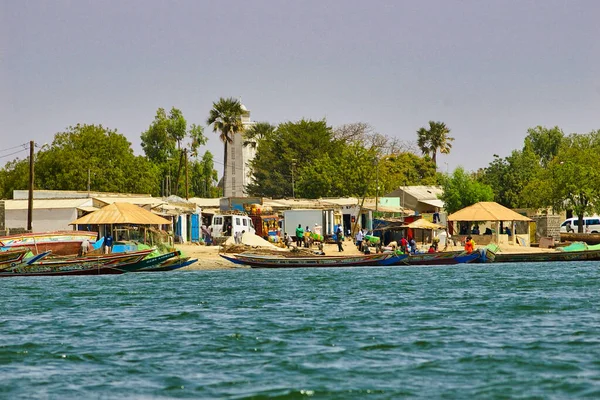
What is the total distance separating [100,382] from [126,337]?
531 centimetres

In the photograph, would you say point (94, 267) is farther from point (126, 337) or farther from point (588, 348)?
point (588, 348)

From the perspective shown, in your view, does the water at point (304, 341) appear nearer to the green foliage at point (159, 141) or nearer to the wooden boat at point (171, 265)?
the wooden boat at point (171, 265)

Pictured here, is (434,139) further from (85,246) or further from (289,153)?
(85,246)

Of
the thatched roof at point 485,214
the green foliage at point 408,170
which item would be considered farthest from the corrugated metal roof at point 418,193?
the thatched roof at point 485,214

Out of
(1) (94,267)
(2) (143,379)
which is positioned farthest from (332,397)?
(1) (94,267)

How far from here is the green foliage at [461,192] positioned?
245ft

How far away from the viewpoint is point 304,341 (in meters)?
20.1

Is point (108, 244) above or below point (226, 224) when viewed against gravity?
below

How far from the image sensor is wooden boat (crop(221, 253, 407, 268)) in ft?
149

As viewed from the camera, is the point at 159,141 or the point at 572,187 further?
the point at 159,141

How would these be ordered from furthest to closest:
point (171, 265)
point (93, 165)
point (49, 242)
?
point (93, 165), point (49, 242), point (171, 265)

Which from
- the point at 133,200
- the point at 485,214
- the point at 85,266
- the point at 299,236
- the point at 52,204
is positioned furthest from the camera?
the point at 133,200

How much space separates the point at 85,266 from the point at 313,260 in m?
10.4

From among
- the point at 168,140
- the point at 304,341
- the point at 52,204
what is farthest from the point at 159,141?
the point at 304,341
